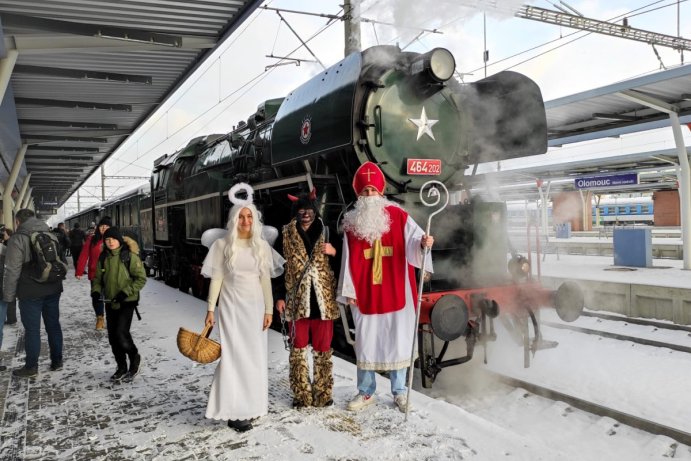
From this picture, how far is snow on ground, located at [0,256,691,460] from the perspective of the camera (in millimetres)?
3199

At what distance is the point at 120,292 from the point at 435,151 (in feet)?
10.9

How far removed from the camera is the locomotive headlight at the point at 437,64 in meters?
4.78

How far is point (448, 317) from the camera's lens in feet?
13.8

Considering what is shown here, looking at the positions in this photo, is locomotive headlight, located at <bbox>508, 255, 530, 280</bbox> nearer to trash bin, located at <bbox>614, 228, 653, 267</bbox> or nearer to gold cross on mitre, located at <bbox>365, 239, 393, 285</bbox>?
gold cross on mitre, located at <bbox>365, 239, 393, 285</bbox>

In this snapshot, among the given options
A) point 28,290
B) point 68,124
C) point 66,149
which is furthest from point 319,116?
point 66,149

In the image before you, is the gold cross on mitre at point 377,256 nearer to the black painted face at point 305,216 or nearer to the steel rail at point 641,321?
the black painted face at point 305,216

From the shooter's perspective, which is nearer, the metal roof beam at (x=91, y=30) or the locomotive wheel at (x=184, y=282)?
the metal roof beam at (x=91, y=30)

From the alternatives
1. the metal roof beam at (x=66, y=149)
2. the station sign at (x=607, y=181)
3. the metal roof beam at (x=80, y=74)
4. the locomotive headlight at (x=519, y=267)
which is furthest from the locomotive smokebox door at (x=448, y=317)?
the station sign at (x=607, y=181)

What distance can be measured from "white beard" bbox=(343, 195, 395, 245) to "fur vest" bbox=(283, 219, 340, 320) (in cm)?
29

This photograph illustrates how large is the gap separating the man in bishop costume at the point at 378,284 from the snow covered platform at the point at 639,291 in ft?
22.7

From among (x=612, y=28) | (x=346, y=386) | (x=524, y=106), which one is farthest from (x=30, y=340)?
(x=612, y=28)

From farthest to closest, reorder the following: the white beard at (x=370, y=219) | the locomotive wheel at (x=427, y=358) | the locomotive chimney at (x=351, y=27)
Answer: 1. the locomotive chimney at (x=351, y=27)
2. the locomotive wheel at (x=427, y=358)
3. the white beard at (x=370, y=219)

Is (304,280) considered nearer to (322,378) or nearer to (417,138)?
(322,378)

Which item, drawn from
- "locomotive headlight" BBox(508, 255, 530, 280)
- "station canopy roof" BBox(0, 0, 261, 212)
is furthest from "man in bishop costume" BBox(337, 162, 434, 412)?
"station canopy roof" BBox(0, 0, 261, 212)
